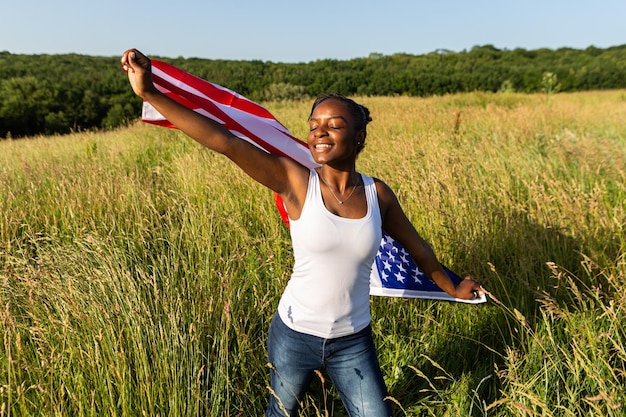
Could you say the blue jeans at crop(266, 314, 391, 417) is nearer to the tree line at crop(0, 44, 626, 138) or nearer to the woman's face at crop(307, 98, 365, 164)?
the woman's face at crop(307, 98, 365, 164)

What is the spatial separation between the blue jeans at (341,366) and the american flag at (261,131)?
0.67 meters

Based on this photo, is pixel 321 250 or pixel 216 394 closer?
pixel 321 250

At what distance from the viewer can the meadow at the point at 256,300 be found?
1.60 m

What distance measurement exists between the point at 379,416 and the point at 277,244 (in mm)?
1724

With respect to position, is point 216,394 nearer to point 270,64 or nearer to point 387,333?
point 387,333

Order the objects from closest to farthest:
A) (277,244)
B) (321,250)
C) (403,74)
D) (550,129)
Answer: (321,250) → (277,244) → (550,129) → (403,74)

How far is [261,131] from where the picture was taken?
2145mm

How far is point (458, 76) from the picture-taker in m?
34.9

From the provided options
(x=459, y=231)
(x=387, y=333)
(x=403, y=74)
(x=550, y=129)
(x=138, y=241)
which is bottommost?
(x=387, y=333)

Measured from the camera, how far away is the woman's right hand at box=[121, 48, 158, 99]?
1250 mm

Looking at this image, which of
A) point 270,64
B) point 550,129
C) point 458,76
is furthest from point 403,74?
point 550,129

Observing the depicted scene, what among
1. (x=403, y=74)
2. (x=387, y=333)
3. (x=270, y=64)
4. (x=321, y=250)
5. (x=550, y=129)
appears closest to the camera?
(x=321, y=250)

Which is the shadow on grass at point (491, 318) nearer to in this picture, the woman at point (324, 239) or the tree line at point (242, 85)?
the woman at point (324, 239)

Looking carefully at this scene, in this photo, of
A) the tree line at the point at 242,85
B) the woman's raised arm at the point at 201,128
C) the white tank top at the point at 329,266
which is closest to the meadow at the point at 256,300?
the white tank top at the point at 329,266
